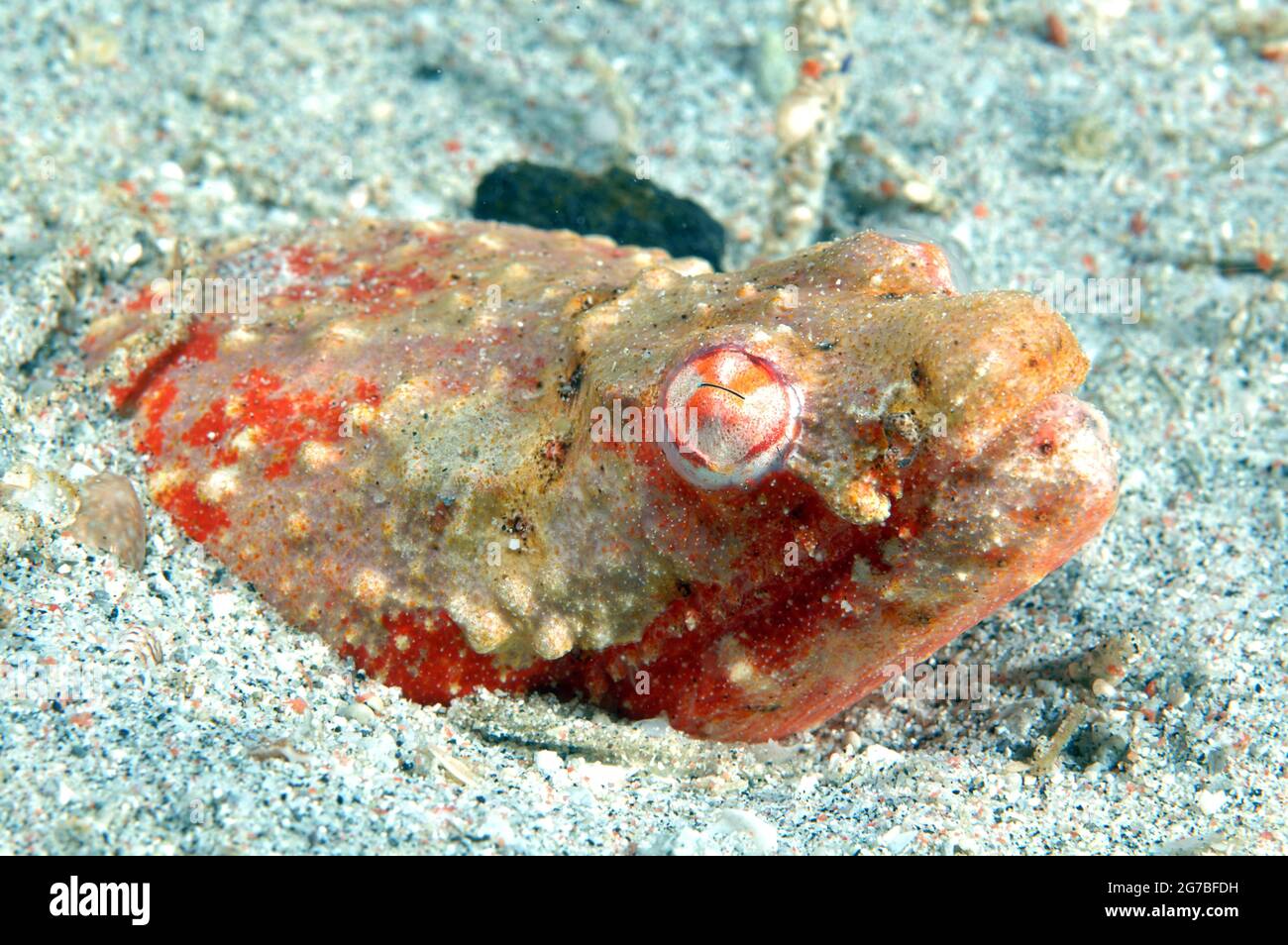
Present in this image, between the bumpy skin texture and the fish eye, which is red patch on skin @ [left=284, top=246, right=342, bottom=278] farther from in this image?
the fish eye

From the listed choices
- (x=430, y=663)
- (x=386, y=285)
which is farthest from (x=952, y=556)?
(x=386, y=285)

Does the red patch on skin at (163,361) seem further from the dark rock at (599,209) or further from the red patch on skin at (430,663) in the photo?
the dark rock at (599,209)

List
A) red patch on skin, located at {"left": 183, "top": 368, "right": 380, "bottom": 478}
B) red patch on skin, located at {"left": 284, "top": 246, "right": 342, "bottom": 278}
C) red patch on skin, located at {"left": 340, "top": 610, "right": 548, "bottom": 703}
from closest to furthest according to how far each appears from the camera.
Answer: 1. red patch on skin, located at {"left": 340, "top": 610, "right": 548, "bottom": 703}
2. red patch on skin, located at {"left": 183, "top": 368, "right": 380, "bottom": 478}
3. red patch on skin, located at {"left": 284, "top": 246, "right": 342, "bottom": 278}

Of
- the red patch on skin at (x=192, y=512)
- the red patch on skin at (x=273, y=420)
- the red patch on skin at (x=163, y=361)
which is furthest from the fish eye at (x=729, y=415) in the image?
the red patch on skin at (x=163, y=361)

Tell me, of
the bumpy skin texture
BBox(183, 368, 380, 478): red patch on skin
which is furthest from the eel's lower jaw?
BBox(183, 368, 380, 478): red patch on skin

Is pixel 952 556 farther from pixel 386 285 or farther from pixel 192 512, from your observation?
pixel 192 512
